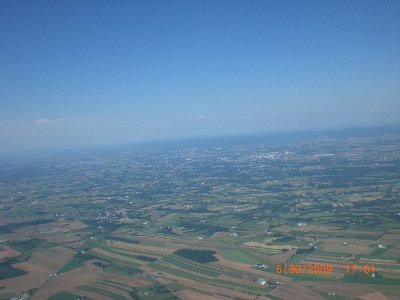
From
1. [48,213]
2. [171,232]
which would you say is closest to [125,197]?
[48,213]

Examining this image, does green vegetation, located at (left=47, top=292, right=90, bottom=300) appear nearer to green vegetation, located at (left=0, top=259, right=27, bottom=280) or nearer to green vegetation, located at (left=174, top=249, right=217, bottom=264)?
green vegetation, located at (left=0, top=259, right=27, bottom=280)

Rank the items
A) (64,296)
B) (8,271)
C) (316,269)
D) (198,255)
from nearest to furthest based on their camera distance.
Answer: (64,296) → (316,269) → (8,271) → (198,255)

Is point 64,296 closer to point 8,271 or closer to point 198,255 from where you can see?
point 8,271

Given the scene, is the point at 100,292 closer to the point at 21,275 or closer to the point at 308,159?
the point at 21,275
